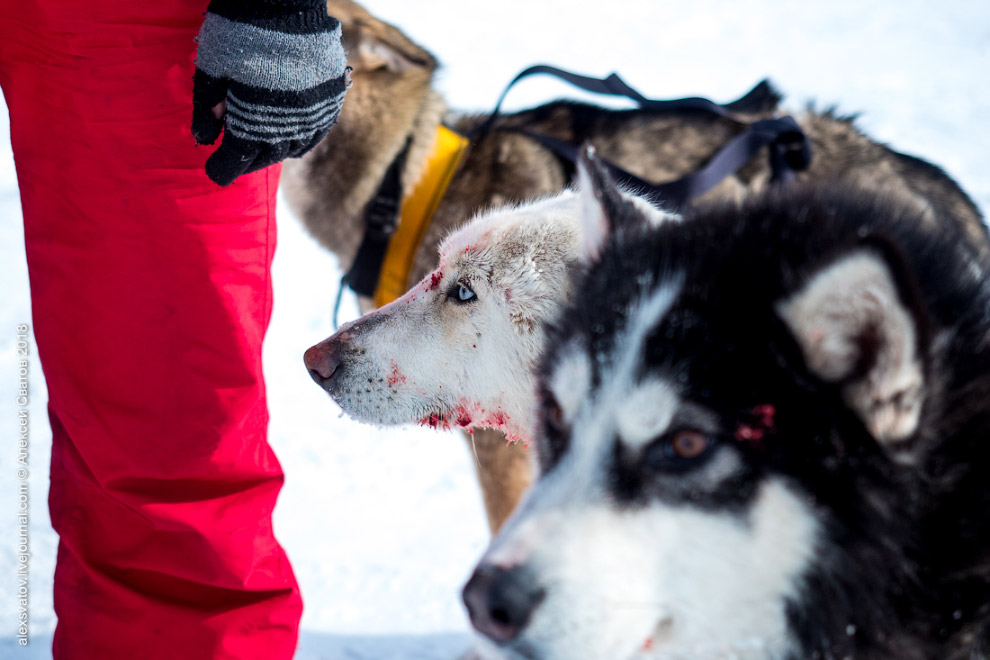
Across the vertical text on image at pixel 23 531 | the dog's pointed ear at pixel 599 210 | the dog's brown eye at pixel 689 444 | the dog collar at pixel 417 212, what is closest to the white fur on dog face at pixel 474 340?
the dog's pointed ear at pixel 599 210

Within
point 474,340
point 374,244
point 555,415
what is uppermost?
point 555,415

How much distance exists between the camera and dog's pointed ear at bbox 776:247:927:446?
33.8 inches

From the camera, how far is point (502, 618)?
0.93 m

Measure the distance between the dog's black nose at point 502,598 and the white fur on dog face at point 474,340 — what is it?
626 mm

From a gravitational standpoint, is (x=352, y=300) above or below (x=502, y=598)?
below

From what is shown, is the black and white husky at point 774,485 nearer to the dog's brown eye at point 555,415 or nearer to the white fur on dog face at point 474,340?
the dog's brown eye at point 555,415

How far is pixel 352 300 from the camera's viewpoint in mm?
3879

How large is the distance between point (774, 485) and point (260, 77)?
103 cm

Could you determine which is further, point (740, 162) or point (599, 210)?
point (740, 162)

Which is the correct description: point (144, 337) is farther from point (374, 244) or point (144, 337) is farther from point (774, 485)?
point (774, 485)

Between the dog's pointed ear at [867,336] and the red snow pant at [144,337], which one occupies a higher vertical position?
the dog's pointed ear at [867,336]

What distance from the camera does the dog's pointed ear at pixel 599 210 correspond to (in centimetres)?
129

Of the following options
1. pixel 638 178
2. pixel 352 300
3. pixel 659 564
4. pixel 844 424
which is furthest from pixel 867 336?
pixel 352 300

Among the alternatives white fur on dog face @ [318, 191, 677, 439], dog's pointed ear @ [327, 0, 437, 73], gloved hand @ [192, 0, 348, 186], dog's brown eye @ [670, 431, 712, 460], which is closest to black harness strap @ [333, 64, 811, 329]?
dog's pointed ear @ [327, 0, 437, 73]
